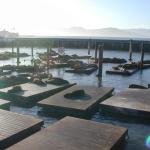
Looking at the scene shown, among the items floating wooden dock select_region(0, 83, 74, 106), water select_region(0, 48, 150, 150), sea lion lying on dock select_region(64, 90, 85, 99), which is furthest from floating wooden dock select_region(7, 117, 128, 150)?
floating wooden dock select_region(0, 83, 74, 106)

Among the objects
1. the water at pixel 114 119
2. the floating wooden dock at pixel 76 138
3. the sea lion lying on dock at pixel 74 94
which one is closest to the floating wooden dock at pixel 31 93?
the water at pixel 114 119

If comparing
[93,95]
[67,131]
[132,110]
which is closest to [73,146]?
[67,131]

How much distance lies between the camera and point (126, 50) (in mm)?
87062

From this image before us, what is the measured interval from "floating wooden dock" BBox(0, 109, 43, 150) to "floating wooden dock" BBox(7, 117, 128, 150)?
82 centimetres

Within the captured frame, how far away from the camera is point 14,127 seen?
14195mm

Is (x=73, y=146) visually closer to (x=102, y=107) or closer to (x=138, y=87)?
(x=102, y=107)

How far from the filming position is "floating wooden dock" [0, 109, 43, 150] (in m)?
13.1

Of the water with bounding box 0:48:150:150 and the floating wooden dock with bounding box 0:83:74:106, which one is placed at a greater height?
the floating wooden dock with bounding box 0:83:74:106

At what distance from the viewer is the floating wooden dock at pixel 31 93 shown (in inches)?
872

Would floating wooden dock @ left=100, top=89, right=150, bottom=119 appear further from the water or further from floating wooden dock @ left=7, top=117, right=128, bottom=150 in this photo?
floating wooden dock @ left=7, top=117, right=128, bottom=150

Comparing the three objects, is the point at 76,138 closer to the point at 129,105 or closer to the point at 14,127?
the point at 14,127

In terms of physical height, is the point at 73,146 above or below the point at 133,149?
above

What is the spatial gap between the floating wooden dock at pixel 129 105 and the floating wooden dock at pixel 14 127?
231 inches

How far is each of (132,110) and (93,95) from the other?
14.0ft
